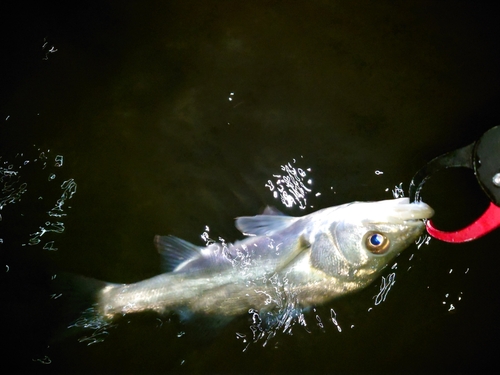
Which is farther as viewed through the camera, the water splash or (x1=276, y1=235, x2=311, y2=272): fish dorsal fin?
the water splash

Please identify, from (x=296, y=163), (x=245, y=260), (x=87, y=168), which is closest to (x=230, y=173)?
(x=296, y=163)

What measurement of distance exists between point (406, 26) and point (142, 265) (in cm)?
272

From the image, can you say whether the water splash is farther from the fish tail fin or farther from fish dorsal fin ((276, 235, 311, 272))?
the fish tail fin

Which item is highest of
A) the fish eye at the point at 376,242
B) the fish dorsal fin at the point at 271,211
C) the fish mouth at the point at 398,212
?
the fish dorsal fin at the point at 271,211

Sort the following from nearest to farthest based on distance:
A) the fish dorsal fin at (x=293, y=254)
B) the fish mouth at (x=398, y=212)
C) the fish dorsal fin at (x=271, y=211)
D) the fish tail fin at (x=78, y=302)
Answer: the fish mouth at (x=398, y=212), the fish dorsal fin at (x=293, y=254), the fish tail fin at (x=78, y=302), the fish dorsal fin at (x=271, y=211)

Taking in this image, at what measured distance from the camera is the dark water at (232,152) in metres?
2.71

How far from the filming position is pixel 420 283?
273 cm

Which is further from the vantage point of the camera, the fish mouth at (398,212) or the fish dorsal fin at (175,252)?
the fish dorsal fin at (175,252)

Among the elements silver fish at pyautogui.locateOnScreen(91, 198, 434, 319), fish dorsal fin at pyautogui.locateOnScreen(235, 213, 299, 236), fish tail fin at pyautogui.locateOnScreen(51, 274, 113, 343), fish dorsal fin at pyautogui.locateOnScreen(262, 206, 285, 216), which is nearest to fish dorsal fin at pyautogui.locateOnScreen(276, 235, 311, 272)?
silver fish at pyautogui.locateOnScreen(91, 198, 434, 319)

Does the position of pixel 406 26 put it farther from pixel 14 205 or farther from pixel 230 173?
pixel 14 205

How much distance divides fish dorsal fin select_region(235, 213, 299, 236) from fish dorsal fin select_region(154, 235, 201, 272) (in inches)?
14.8

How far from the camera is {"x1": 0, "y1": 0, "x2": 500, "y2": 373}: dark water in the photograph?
8.87 feet

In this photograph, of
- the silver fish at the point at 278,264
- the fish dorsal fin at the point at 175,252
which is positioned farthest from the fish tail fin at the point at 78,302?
the fish dorsal fin at the point at 175,252

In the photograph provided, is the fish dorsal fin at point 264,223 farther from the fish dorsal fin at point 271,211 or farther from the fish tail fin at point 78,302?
the fish tail fin at point 78,302
